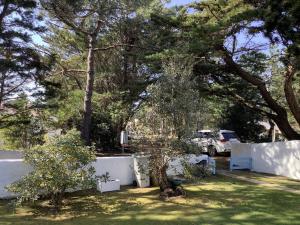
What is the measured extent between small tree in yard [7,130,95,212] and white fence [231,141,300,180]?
9129 mm

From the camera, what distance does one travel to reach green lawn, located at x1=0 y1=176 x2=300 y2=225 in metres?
9.41

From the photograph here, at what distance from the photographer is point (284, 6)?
14195 millimetres

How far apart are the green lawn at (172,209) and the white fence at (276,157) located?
3.89m

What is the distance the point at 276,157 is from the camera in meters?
17.9

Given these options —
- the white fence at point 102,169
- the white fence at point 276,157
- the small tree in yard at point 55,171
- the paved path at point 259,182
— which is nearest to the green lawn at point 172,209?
the small tree in yard at point 55,171

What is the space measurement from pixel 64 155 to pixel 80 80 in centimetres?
1345

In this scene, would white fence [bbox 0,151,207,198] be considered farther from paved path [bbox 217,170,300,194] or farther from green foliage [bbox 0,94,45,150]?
green foliage [bbox 0,94,45,150]

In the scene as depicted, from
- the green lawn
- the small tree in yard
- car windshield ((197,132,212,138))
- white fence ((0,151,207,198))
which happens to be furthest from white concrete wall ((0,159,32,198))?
car windshield ((197,132,212,138))

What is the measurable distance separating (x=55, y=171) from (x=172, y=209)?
3128mm

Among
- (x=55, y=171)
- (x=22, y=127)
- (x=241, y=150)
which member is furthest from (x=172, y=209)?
(x=22, y=127)

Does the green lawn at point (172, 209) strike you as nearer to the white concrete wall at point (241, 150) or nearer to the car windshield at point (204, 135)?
the car windshield at point (204, 135)

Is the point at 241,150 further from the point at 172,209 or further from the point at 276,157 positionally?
the point at 172,209

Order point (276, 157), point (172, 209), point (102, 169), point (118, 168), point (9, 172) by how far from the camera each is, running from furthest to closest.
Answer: point (276, 157) < point (118, 168) < point (102, 169) < point (9, 172) < point (172, 209)

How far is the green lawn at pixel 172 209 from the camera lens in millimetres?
9406
